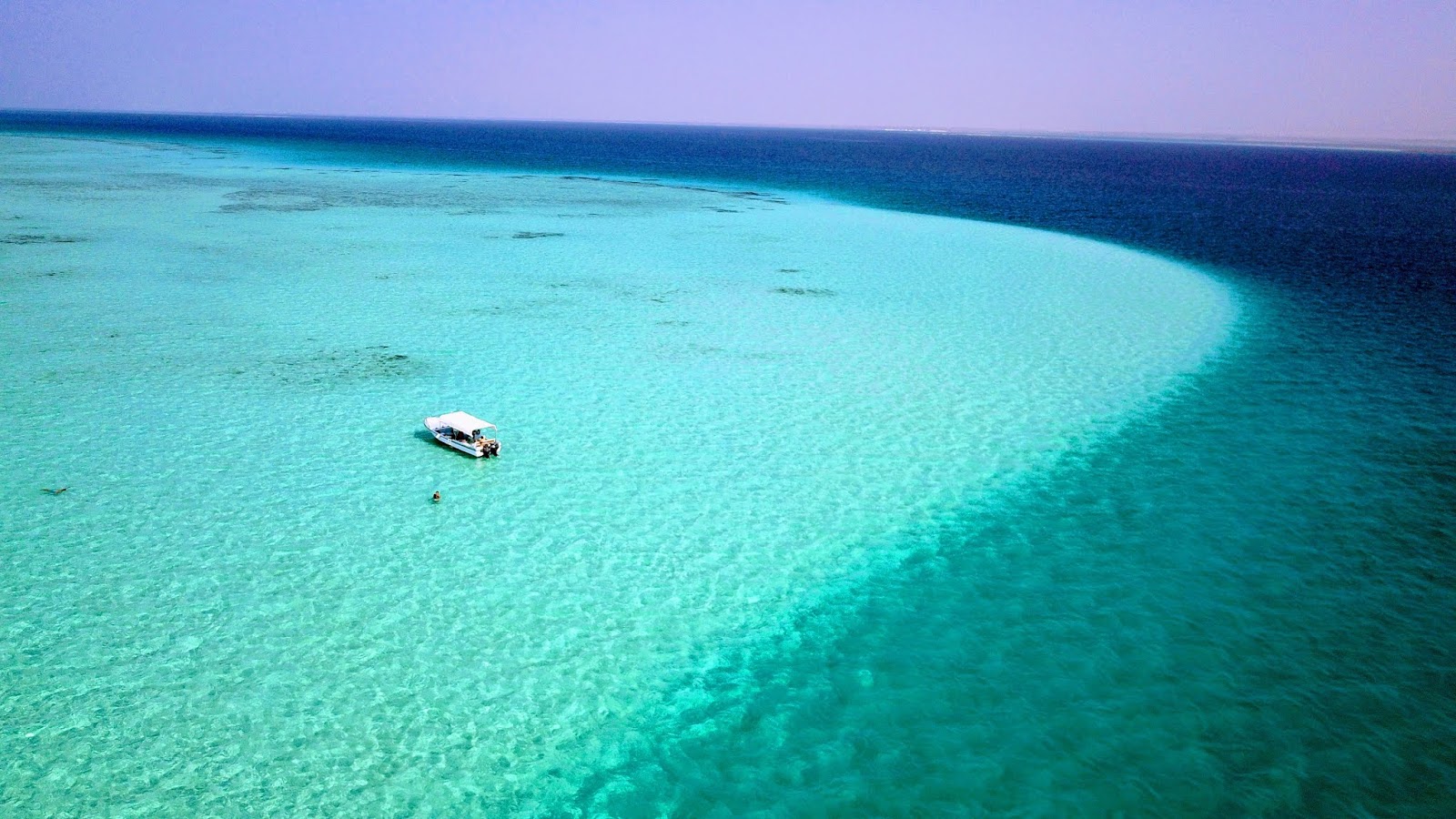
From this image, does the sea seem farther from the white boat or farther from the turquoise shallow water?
the white boat

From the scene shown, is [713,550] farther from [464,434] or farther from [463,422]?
[463,422]

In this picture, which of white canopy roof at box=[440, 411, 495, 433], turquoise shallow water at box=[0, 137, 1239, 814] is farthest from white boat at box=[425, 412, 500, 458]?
turquoise shallow water at box=[0, 137, 1239, 814]

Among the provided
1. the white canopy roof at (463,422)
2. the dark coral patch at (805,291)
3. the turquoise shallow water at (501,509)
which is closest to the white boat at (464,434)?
the white canopy roof at (463,422)

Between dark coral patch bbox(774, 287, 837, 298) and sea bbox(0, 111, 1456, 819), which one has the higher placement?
dark coral patch bbox(774, 287, 837, 298)

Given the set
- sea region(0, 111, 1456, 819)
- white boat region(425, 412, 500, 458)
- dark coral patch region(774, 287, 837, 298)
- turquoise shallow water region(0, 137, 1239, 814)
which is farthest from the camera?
dark coral patch region(774, 287, 837, 298)

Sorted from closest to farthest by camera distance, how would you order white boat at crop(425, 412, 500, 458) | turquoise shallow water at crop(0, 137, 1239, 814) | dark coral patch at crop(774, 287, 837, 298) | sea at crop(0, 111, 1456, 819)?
sea at crop(0, 111, 1456, 819), turquoise shallow water at crop(0, 137, 1239, 814), white boat at crop(425, 412, 500, 458), dark coral patch at crop(774, 287, 837, 298)

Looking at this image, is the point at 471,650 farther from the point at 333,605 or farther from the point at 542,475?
the point at 542,475
